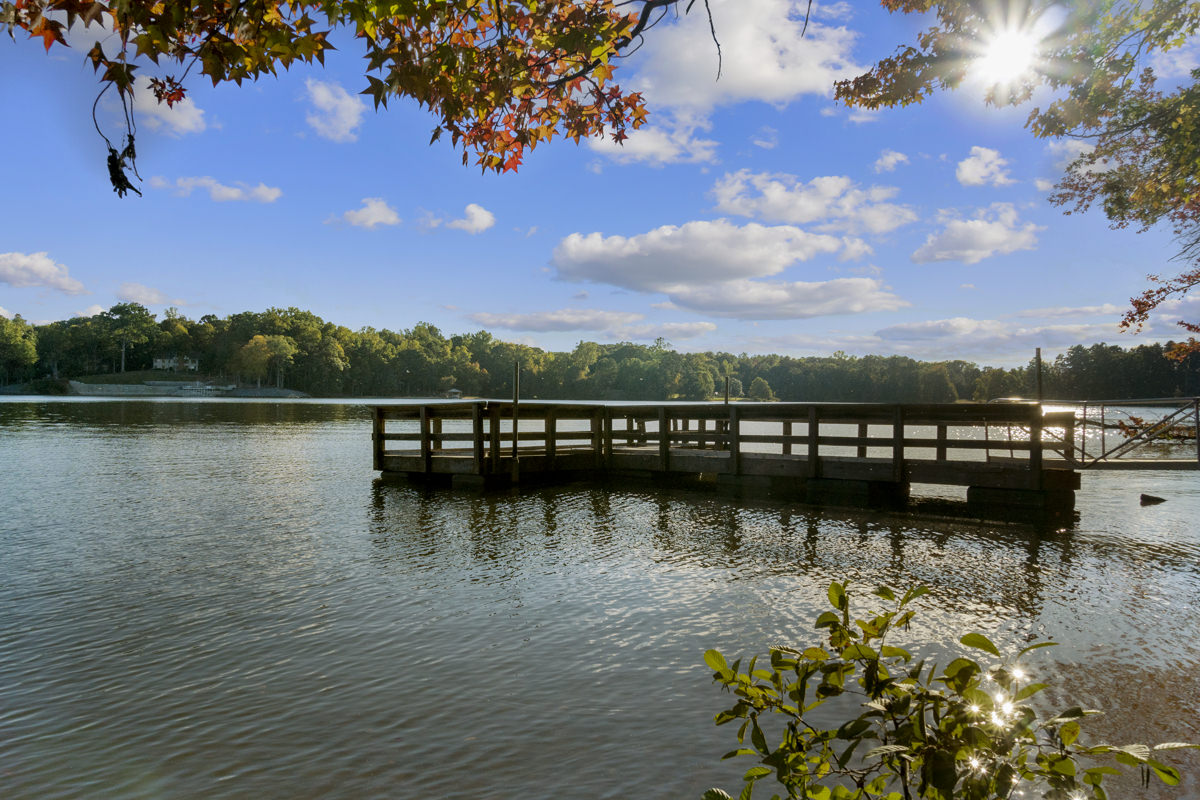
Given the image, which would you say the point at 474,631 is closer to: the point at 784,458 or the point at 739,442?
Answer: the point at 784,458

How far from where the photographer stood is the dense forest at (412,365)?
139 m

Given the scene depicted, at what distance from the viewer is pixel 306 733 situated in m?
4.45

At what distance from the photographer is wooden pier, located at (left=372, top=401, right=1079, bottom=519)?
43.7ft

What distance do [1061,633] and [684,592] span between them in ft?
11.5

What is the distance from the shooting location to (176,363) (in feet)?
525

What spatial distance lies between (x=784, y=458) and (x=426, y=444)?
8740 mm

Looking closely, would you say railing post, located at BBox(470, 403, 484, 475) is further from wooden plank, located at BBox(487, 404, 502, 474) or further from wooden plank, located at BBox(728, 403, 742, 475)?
wooden plank, located at BBox(728, 403, 742, 475)

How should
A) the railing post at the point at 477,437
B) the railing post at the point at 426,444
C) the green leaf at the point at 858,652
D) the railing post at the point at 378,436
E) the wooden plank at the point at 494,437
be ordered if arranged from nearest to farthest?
1. the green leaf at the point at 858,652
2. the railing post at the point at 477,437
3. the wooden plank at the point at 494,437
4. the railing post at the point at 426,444
5. the railing post at the point at 378,436

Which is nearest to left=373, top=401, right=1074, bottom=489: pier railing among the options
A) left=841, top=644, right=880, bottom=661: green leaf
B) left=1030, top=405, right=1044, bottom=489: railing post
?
left=1030, top=405, right=1044, bottom=489: railing post

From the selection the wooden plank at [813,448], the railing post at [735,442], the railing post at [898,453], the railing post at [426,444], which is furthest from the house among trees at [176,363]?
the railing post at [898,453]

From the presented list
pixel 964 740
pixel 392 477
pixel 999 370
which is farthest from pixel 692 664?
pixel 999 370

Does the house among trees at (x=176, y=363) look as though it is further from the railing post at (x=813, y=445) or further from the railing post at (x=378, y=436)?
the railing post at (x=813, y=445)

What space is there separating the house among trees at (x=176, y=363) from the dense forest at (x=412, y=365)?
45cm

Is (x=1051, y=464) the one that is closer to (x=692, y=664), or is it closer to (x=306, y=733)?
(x=692, y=664)
